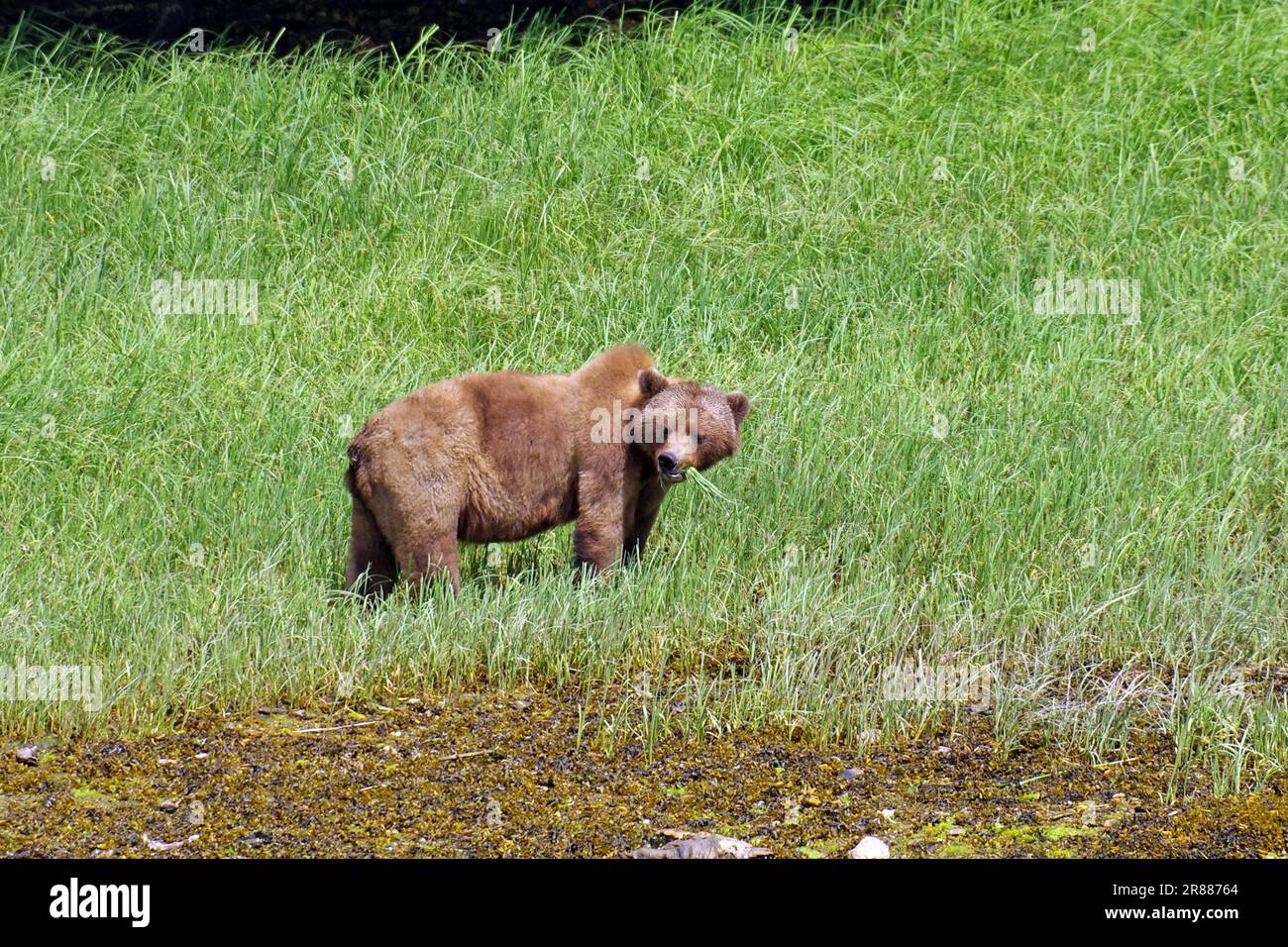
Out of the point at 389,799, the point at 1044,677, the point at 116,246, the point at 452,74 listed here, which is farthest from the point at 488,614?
the point at 452,74

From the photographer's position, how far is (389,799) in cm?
457

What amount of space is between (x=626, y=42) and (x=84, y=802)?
7.75 metres

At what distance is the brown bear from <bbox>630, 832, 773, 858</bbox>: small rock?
71.0 inches

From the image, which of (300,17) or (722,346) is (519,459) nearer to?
(722,346)

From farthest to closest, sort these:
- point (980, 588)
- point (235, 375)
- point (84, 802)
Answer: point (235, 375) < point (980, 588) < point (84, 802)

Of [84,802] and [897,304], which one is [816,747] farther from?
[897,304]

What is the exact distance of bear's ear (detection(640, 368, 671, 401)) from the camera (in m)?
5.89

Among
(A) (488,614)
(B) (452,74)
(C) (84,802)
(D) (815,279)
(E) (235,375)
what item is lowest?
(C) (84,802)

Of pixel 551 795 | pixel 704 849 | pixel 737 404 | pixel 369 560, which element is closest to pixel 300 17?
pixel 369 560

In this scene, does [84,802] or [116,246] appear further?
[116,246]

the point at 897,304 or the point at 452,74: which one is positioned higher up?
the point at 452,74

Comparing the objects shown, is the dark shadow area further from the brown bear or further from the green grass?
the brown bear

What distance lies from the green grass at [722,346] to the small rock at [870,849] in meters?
0.87

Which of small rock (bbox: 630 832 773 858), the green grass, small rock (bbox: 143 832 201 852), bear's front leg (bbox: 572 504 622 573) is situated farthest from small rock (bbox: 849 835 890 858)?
bear's front leg (bbox: 572 504 622 573)
